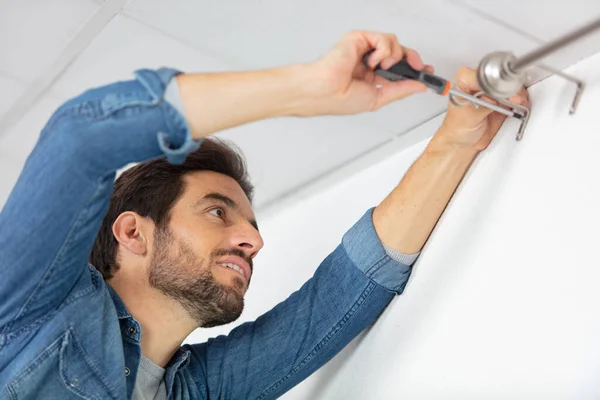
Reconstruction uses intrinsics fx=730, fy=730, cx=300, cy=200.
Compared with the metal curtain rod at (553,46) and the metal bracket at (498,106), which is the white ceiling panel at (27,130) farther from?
the metal curtain rod at (553,46)

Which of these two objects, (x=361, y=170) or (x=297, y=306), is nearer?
(x=297, y=306)

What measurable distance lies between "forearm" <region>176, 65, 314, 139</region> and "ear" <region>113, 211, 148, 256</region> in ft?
1.92

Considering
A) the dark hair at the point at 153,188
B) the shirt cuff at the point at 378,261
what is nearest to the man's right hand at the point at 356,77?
the shirt cuff at the point at 378,261

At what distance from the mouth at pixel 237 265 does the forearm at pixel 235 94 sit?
1.67ft

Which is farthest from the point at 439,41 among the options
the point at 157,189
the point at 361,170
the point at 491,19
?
the point at 157,189

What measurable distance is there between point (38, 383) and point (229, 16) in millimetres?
676

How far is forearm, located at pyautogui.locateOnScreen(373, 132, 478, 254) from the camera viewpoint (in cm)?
126

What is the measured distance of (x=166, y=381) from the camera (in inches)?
55.3

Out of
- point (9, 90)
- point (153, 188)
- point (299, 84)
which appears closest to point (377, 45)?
point (299, 84)

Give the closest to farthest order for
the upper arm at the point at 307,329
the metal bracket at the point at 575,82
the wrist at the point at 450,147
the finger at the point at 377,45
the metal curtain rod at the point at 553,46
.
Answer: the metal curtain rod at the point at 553,46 → the finger at the point at 377,45 → the metal bracket at the point at 575,82 → the wrist at the point at 450,147 → the upper arm at the point at 307,329

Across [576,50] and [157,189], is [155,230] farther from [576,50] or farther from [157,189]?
[576,50]

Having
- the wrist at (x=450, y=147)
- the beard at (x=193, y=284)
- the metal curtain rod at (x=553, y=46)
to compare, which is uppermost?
the wrist at (x=450, y=147)

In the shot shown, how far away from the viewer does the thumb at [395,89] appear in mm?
1042

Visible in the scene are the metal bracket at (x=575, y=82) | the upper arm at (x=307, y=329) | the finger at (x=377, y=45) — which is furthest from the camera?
the upper arm at (x=307, y=329)
